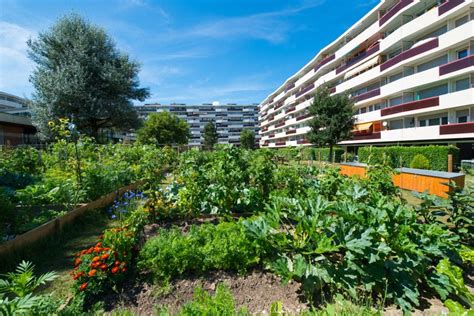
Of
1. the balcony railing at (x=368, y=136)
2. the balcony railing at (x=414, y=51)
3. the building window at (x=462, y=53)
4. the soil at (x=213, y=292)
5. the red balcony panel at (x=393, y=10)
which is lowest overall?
the soil at (x=213, y=292)

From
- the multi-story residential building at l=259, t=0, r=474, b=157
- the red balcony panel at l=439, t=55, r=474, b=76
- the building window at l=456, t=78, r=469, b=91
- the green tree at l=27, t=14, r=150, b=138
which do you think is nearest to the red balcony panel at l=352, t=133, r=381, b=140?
the multi-story residential building at l=259, t=0, r=474, b=157

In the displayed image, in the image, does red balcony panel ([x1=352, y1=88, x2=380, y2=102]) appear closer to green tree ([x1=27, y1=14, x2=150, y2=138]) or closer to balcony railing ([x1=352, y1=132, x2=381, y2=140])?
balcony railing ([x1=352, y1=132, x2=381, y2=140])

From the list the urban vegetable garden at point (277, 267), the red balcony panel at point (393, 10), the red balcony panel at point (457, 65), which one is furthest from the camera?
the red balcony panel at point (393, 10)

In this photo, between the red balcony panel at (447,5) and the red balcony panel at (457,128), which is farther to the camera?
the red balcony panel at (447,5)

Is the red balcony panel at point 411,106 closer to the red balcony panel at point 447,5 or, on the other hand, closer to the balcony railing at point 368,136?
the balcony railing at point 368,136

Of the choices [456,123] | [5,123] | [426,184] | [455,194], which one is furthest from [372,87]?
[5,123]

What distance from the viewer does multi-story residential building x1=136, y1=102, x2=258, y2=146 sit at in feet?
353

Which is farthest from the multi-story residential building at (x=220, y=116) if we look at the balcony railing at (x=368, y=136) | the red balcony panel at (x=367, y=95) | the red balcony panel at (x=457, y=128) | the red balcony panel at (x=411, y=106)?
the red balcony panel at (x=457, y=128)

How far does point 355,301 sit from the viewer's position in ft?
8.14

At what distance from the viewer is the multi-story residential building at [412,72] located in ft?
57.9

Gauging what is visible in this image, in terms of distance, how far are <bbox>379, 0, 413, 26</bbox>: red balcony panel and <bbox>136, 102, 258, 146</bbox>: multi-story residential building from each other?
83693mm

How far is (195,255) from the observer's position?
298cm

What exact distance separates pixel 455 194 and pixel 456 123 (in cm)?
2026

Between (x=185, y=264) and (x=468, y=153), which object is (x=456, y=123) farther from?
(x=185, y=264)
